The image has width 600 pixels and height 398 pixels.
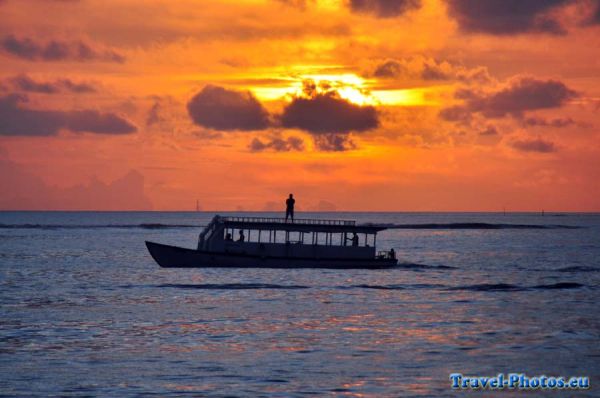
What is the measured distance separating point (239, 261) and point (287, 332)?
3205 cm

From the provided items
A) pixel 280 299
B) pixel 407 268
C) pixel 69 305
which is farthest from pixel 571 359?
pixel 407 268

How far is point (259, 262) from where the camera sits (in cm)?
6938

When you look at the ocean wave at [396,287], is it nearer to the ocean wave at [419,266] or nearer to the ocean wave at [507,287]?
the ocean wave at [507,287]

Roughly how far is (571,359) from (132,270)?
2129 inches

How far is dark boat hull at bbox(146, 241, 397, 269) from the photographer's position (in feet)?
226

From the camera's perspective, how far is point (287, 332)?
37906 mm

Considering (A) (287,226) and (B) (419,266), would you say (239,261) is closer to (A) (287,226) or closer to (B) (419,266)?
(A) (287,226)

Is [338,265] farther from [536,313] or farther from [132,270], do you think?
[536,313]

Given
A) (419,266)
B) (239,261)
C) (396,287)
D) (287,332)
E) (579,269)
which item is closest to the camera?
(287,332)

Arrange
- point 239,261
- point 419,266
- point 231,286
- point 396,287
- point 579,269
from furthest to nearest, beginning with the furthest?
point 419,266 → point 579,269 → point 239,261 → point 396,287 → point 231,286

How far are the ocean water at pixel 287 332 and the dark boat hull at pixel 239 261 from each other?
1007 mm

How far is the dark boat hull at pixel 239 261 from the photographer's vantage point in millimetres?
69000

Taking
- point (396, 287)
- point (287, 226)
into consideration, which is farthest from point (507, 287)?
point (287, 226)

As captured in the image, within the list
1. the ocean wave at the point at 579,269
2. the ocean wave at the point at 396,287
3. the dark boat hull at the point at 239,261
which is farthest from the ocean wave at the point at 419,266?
the ocean wave at the point at 396,287
